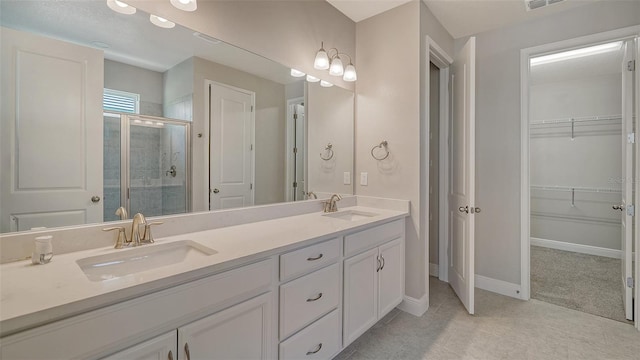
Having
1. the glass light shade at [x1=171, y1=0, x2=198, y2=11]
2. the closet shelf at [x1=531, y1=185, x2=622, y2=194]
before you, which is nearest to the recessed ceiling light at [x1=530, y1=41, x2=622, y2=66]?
the closet shelf at [x1=531, y1=185, x2=622, y2=194]

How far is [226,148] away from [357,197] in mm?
1407

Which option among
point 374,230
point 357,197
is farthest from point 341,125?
point 374,230

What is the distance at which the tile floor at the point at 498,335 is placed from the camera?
1.87 meters

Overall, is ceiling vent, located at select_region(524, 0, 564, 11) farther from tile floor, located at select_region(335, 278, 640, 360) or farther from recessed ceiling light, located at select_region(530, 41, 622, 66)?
tile floor, located at select_region(335, 278, 640, 360)

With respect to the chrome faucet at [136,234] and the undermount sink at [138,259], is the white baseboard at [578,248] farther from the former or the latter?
the chrome faucet at [136,234]

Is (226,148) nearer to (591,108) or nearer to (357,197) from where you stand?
(357,197)

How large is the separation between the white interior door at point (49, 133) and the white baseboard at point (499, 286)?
3.31 meters

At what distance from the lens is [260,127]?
1.97m

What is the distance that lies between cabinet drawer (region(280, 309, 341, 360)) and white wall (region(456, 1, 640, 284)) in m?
2.08

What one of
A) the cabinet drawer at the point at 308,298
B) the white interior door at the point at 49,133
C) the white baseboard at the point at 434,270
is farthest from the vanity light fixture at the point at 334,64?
the white baseboard at the point at 434,270

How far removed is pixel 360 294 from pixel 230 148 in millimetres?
1277

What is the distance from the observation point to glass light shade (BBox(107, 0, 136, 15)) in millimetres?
1279

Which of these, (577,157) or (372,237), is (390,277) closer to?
(372,237)

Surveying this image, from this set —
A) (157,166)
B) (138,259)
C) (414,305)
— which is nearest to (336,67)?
(157,166)
